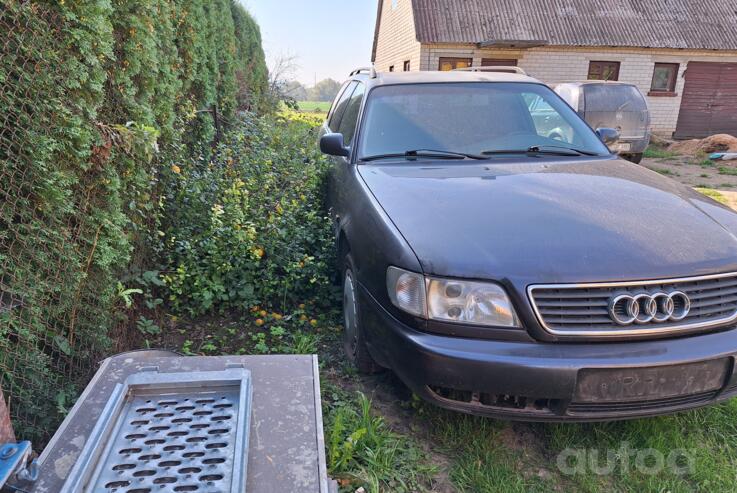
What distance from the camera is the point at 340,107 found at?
16.6 ft

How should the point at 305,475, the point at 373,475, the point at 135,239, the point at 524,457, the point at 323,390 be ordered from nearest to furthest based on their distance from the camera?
the point at 305,475 < the point at 373,475 < the point at 524,457 < the point at 323,390 < the point at 135,239

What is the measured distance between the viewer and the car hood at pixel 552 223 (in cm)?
204

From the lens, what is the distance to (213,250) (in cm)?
339

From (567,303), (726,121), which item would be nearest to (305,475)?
(567,303)

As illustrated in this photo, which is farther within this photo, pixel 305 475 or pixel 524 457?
pixel 524 457

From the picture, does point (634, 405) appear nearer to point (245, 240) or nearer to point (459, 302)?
point (459, 302)

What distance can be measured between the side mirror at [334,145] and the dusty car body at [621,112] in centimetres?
796

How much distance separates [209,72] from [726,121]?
63.7 feet

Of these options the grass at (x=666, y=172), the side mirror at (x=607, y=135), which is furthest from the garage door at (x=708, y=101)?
the side mirror at (x=607, y=135)

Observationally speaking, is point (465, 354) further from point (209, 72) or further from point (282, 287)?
point (209, 72)

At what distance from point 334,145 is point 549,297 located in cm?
193

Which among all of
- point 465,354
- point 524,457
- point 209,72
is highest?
point 209,72

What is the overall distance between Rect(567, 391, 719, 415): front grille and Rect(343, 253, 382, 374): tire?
1063 millimetres

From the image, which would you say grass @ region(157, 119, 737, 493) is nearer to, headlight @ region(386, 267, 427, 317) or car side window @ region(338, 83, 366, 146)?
headlight @ region(386, 267, 427, 317)
